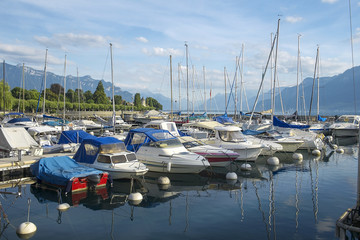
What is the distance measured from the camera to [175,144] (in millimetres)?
20938

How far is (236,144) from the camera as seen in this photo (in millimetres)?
24531

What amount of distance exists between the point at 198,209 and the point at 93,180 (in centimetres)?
595

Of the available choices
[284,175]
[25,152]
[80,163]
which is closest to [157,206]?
[80,163]

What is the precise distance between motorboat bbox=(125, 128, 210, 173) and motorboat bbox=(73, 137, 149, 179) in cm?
190

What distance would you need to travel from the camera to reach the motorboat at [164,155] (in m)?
19.4

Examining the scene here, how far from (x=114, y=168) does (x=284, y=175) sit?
11.8 m

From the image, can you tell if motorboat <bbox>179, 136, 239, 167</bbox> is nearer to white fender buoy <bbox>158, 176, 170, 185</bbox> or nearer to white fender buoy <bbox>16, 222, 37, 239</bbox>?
white fender buoy <bbox>158, 176, 170, 185</bbox>

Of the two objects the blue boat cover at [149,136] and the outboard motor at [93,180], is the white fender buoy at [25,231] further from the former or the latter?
the blue boat cover at [149,136]

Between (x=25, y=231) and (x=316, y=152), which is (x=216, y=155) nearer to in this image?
(x=316, y=152)

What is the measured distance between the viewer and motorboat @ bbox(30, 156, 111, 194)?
15.7 metres

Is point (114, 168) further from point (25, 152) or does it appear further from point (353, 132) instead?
point (353, 132)

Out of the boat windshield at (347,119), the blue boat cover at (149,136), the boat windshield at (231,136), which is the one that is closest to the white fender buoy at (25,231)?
the blue boat cover at (149,136)

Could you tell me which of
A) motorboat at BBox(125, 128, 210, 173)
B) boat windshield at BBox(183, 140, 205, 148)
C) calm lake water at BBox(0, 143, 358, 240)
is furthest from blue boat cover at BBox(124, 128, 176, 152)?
calm lake water at BBox(0, 143, 358, 240)

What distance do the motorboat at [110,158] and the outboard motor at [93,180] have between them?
1.51m
